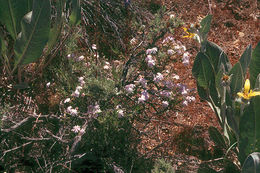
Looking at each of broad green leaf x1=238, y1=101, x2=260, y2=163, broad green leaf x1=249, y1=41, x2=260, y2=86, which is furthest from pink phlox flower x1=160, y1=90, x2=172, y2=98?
broad green leaf x1=249, y1=41, x2=260, y2=86

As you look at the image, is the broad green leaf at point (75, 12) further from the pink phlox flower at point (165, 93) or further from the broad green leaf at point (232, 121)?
the broad green leaf at point (232, 121)

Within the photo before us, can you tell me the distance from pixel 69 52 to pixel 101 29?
972mm

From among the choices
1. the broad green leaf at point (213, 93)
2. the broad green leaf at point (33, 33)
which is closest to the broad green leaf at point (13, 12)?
the broad green leaf at point (33, 33)

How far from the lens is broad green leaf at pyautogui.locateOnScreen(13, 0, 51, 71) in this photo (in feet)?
6.22

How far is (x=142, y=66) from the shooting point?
2166mm

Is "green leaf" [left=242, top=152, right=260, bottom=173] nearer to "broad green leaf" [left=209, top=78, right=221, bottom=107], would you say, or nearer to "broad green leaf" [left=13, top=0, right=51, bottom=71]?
"broad green leaf" [left=209, top=78, right=221, bottom=107]

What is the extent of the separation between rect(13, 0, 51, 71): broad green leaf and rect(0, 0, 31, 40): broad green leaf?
6.9 inches

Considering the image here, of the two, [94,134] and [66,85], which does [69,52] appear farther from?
[94,134]

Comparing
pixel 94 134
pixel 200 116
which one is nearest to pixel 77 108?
pixel 94 134

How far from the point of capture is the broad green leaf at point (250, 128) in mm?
1647

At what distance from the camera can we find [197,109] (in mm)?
2703

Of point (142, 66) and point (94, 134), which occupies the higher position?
point (142, 66)

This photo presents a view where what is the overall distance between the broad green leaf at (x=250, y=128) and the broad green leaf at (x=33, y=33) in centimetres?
131

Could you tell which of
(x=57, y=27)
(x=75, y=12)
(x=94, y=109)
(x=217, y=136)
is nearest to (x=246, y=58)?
(x=217, y=136)
